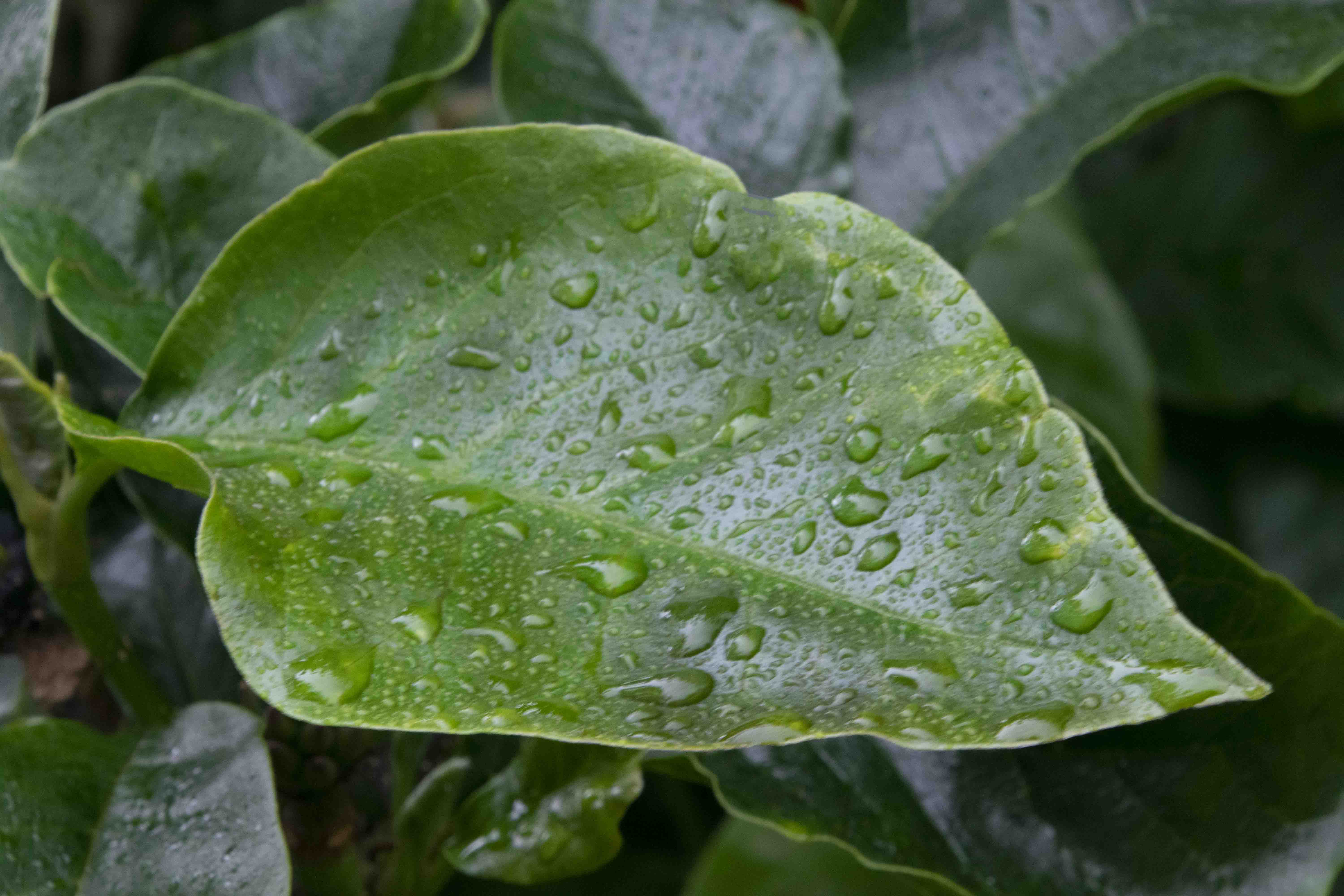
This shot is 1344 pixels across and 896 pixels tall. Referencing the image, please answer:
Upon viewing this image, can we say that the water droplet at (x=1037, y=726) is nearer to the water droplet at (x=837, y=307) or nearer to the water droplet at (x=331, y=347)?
the water droplet at (x=837, y=307)

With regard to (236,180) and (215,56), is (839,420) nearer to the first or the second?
(236,180)

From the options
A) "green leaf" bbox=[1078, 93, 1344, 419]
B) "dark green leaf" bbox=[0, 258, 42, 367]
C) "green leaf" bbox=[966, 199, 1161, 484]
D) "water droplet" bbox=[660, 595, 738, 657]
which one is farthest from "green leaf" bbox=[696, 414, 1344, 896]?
"green leaf" bbox=[1078, 93, 1344, 419]

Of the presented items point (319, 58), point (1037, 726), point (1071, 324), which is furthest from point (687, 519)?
point (1071, 324)

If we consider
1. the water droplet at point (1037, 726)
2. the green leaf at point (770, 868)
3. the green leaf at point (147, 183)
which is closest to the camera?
the water droplet at point (1037, 726)

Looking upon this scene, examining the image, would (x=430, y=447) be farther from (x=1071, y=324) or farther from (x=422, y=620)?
(x=1071, y=324)

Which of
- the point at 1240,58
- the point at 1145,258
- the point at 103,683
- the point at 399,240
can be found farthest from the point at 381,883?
the point at 1145,258

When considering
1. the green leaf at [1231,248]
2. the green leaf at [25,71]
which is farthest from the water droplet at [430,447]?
the green leaf at [1231,248]

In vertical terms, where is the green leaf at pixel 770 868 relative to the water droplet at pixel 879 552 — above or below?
below

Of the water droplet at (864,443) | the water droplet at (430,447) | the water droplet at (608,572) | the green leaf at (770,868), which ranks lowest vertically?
the green leaf at (770,868)
